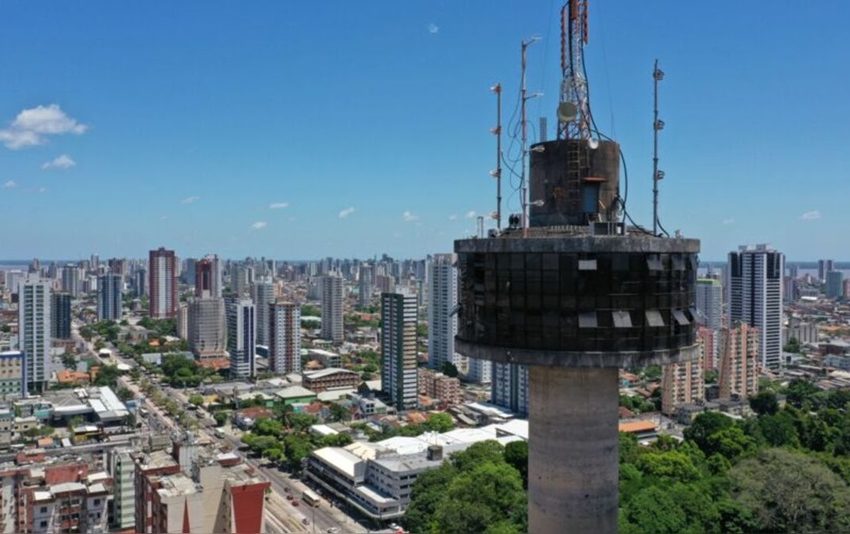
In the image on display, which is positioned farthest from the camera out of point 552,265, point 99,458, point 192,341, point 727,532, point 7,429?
point 192,341

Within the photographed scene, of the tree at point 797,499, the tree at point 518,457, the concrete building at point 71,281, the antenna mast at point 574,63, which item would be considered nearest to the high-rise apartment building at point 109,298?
the concrete building at point 71,281

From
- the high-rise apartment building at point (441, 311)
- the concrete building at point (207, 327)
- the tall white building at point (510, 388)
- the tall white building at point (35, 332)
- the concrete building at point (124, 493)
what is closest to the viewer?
the concrete building at point (124, 493)

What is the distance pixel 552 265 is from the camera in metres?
5.95

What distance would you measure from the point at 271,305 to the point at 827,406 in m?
32.4

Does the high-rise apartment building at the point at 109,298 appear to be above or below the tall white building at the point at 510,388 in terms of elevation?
above

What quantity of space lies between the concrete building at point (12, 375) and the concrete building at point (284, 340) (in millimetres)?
14412

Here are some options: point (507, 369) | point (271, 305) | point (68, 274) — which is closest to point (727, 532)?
point (507, 369)

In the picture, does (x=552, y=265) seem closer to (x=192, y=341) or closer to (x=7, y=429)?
(x=7, y=429)

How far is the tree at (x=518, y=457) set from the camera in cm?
1917

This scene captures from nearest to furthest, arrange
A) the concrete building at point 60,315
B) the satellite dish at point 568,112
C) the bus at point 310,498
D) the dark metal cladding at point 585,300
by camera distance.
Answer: the dark metal cladding at point 585,300 < the satellite dish at point 568,112 < the bus at point 310,498 < the concrete building at point 60,315

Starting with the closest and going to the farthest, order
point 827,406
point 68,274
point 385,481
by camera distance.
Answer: point 385,481
point 827,406
point 68,274

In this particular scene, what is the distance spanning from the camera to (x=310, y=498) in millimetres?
22906

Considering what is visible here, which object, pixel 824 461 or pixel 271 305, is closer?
pixel 824 461

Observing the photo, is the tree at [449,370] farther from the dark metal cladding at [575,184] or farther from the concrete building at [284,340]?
the dark metal cladding at [575,184]
